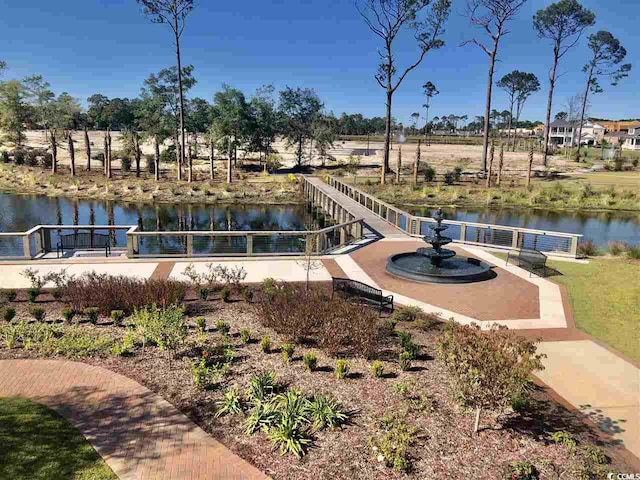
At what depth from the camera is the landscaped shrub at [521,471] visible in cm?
642

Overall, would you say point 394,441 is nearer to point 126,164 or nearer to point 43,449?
point 43,449

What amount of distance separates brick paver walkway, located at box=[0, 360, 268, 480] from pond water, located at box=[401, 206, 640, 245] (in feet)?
93.4

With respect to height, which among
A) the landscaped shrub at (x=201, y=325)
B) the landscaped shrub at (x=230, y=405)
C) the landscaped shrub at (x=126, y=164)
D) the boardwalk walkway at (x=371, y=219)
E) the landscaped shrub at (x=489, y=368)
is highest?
the landscaped shrub at (x=126, y=164)

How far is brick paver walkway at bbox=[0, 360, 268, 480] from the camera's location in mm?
6574

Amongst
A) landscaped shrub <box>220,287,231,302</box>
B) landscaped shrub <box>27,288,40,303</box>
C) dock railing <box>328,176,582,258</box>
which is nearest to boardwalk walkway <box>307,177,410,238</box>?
dock railing <box>328,176,582,258</box>

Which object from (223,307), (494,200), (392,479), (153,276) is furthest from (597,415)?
(494,200)

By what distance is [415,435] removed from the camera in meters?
7.45

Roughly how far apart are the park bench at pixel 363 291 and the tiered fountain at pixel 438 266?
3.34 meters

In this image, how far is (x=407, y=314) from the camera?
12.6 m

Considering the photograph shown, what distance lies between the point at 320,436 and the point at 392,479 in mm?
1368

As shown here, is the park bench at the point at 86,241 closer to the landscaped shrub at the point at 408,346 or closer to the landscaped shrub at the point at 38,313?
the landscaped shrub at the point at 38,313

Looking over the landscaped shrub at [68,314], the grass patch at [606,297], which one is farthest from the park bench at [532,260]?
the landscaped shrub at [68,314]

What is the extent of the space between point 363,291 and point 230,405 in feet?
18.8

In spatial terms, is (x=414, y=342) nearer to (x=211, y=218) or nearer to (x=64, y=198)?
(x=211, y=218)
